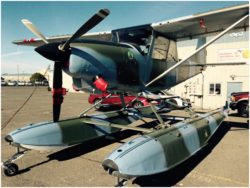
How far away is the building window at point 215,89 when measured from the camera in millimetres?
13977

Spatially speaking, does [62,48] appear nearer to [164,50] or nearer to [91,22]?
[91,22]

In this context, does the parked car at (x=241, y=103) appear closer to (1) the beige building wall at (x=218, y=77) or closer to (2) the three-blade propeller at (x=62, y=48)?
(1) the beige building wall at (x=218, y=77)

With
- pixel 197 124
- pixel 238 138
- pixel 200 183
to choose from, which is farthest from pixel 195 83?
pixel 200 183

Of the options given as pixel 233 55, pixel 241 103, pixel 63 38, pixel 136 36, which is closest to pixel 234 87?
pixel 233 55

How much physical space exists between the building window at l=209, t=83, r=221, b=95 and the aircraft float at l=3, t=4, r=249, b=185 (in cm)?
776

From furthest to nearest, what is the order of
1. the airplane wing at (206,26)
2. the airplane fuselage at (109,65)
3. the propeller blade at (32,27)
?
the airplane wing at (206,26) < the propeller blade at (32,27) < the airplane fuselage at (109,65)

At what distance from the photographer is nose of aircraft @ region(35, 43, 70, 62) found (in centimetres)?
349

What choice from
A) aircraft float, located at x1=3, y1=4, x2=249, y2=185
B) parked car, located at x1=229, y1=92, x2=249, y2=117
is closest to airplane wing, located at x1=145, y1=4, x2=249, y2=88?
aircraft float, located at x1=3, y1=4, x2=249, y2=185

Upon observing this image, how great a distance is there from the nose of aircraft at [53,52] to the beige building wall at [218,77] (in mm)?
11626

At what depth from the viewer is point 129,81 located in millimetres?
4664

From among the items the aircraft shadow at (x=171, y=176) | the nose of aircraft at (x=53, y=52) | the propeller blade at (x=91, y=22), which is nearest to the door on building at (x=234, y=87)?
the aircraft shadow at (x=171, y=176)

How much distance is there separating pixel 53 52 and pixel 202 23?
4144 mm

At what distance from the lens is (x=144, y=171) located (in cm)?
317

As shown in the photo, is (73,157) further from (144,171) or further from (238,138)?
(238,138)
